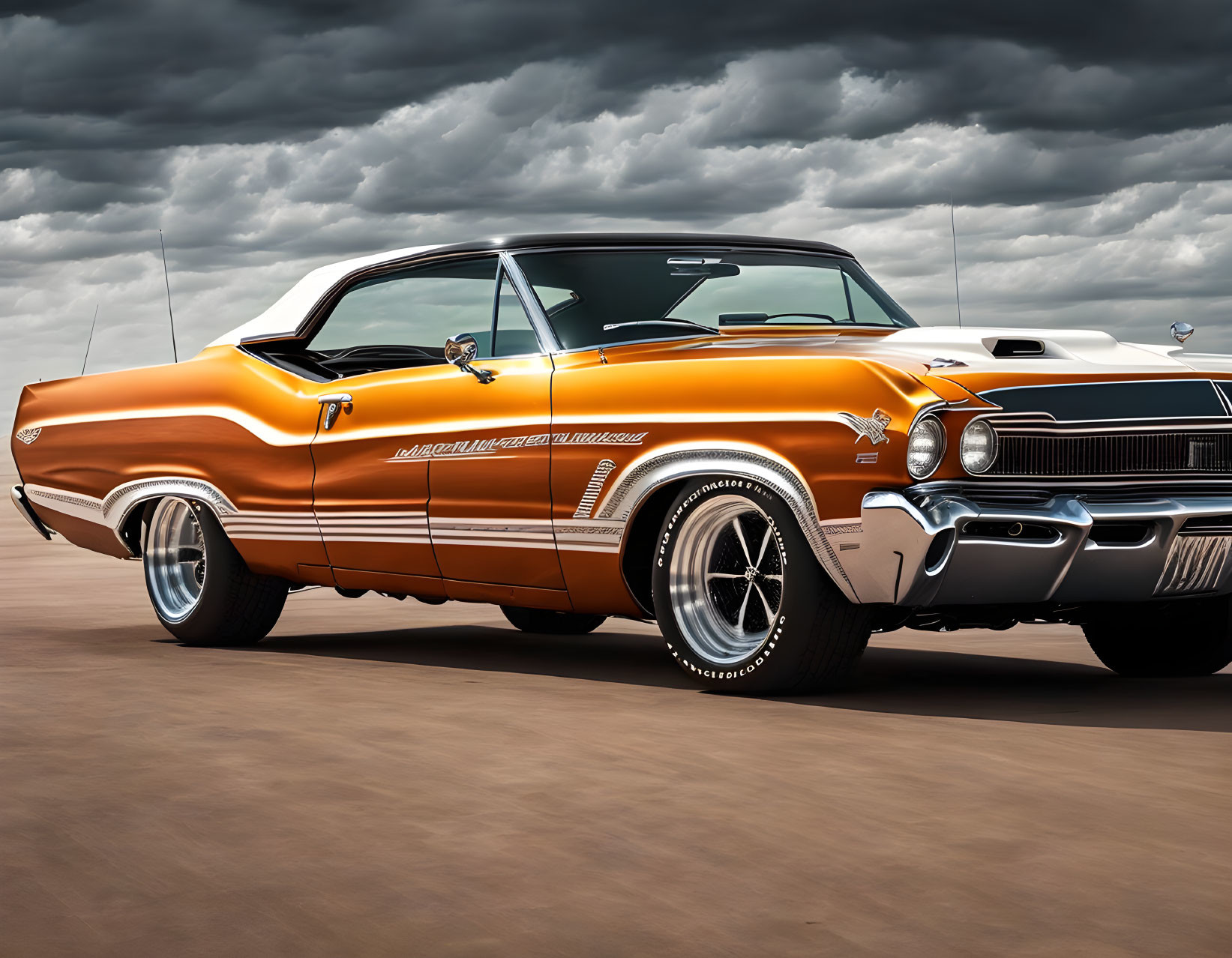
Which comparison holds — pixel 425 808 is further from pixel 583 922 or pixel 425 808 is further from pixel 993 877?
pixel 993 877

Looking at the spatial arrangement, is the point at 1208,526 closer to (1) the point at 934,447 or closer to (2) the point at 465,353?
(1) the point at 934,447

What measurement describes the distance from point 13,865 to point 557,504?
2986 millimetres

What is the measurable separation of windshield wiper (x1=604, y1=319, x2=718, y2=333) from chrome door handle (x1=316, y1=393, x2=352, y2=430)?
50.7 inches

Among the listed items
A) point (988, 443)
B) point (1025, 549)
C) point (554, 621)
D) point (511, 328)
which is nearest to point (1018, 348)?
point (988, 443)

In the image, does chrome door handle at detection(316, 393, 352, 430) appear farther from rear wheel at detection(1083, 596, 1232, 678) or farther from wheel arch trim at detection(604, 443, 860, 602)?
rear wheel at detection(1083, 596, 1232, 678)

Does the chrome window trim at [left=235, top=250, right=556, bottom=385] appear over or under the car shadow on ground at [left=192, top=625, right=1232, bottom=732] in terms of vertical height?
over

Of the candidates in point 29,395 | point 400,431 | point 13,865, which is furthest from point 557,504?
point 29,395

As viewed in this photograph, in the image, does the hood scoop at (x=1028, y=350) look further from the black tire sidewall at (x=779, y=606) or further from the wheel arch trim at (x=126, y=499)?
the wheel arch trim at (x=126, y=499)

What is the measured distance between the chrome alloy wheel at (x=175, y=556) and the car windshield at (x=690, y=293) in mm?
2432

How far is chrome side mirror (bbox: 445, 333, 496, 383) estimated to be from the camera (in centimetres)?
662

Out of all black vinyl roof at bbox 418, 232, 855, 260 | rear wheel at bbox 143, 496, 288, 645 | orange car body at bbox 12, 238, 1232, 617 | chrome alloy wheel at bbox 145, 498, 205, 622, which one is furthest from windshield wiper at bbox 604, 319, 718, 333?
chrome alloy wheel at bbox 145, 498, 205, 622

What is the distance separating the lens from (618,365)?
6.17 metres

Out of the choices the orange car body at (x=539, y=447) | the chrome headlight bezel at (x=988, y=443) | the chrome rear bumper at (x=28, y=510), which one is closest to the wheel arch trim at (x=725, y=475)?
the orange car body at (x=539, y=447)

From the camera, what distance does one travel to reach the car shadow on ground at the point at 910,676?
5.57 metres
